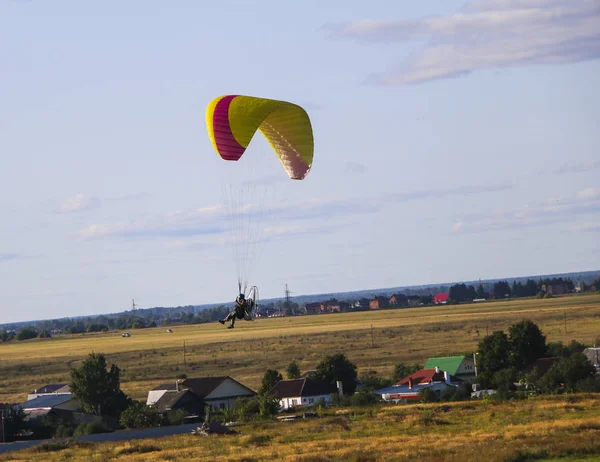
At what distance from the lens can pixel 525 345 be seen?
72500 mm

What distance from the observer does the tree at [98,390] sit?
67.1m

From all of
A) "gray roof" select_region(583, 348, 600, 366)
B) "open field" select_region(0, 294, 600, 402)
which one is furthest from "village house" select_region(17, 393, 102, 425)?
"gray roof" select_region(583, 348, 600, 366)

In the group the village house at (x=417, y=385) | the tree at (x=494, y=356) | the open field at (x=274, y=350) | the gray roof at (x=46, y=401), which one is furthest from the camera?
the open field at (x=274, y=350)

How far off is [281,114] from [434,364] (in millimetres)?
46057

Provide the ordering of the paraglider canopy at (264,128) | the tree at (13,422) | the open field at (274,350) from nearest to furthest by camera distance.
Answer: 1. the paraglider canopy at (264,128)
2. the tree at (13,422)
3. the open field at (274,350)

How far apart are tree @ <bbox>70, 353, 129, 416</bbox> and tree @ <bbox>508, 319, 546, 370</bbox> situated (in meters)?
26.5

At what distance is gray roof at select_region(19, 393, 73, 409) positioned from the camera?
217 ft

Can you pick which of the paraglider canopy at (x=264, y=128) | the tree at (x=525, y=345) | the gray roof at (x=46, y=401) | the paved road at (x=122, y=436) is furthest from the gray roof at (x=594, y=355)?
the paraglider canopy at (x=264, y=128)

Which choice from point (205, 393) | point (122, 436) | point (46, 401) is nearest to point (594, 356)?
point (205, 393)

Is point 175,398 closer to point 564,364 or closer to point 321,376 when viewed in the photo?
point 321,376

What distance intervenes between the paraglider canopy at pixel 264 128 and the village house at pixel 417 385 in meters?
30.9

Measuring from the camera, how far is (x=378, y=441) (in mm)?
42719

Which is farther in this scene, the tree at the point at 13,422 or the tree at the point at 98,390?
the tree at the point at 98,390

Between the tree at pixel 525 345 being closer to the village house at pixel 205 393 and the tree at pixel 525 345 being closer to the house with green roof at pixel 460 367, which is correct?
Result: the house with green roof at pixel 460 367
